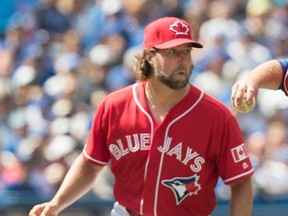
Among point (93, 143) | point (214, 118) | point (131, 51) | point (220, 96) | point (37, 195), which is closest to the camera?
point (214, 118)

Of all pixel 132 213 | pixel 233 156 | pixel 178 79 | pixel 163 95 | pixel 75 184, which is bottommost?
pixel 132 213

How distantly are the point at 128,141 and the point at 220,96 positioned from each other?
13.5 feet

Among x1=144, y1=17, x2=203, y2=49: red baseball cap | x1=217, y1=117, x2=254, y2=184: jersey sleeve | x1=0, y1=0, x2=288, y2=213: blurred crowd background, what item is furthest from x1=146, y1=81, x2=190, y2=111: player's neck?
x1=0, y1=0, x2=288, y2=213: blurred crowd background

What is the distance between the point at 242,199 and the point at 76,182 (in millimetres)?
1026

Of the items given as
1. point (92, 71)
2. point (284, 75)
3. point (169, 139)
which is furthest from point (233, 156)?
point (92, 71)

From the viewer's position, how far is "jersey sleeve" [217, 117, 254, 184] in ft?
17.0

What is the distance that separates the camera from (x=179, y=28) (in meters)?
5.30

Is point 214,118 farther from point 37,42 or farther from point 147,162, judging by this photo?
point 37,42

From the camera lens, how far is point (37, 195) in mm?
8461

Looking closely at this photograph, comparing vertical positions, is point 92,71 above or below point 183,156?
below

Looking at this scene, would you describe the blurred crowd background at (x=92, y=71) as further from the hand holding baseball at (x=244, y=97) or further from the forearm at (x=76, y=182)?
the hand holding baseball at (x=244, y=97)

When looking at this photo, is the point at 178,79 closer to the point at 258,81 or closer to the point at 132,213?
the point at 258,81

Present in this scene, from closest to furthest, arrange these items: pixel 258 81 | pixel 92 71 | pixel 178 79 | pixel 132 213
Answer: pixel 258 81
pixel 178 79
pixel 132 213
pixel 92 71

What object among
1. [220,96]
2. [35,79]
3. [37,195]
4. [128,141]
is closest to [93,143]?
[128,141]
